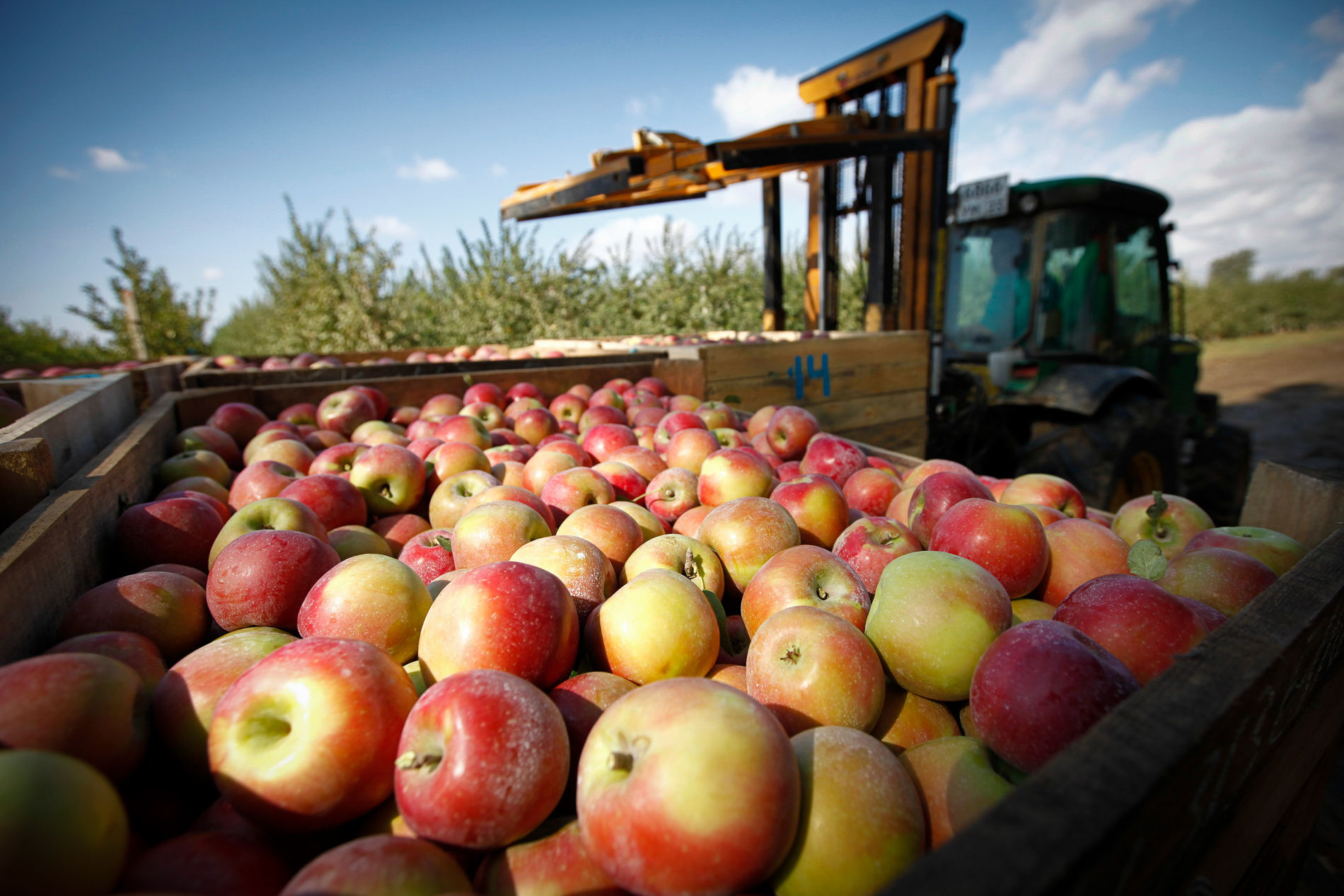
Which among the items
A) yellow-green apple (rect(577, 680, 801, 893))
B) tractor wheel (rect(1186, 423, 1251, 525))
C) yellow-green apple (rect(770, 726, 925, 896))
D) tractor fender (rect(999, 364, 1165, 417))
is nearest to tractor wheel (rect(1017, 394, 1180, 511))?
tractor fender (rect(999, 364, 1165, 417))

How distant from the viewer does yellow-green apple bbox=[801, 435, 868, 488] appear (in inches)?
106

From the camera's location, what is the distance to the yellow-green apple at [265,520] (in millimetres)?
1786

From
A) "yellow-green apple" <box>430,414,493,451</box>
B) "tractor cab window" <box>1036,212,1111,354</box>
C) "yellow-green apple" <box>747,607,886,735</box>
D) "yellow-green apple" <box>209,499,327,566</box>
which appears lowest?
"yellow-green apple" <box>747,607,886,735</box>

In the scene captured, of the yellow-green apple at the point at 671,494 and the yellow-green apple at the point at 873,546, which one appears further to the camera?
the yellow-green apple at the point at 671,494

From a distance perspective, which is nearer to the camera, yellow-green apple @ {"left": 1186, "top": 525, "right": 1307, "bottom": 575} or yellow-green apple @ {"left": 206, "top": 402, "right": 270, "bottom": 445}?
yellow-green apple @ {"left": 1186, "top": 525, "right": 1307, "bottom": 575}

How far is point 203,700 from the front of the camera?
44.8 inches

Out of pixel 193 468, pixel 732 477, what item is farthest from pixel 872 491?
pixel 193 468

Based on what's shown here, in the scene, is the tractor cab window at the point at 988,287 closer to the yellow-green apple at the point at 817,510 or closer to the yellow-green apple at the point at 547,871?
the yellow-green apple at the point at 817,510

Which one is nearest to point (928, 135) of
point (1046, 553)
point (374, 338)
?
point (1046, 553)

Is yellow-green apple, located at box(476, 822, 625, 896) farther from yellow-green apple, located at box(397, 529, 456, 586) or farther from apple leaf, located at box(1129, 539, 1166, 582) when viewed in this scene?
apple leaf, located at box(1129, 539, 1166, 582)

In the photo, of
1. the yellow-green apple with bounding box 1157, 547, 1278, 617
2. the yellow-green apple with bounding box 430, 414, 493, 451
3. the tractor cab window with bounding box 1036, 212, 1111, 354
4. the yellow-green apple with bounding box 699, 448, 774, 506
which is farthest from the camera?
the tractor cab window with bounding box 1036, 212, 1111, 354

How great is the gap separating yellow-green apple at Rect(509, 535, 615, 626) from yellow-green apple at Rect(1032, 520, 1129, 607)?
1270 millimetres

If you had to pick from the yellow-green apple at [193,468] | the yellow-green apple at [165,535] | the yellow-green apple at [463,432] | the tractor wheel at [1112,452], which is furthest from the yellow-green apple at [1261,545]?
the tractor wheel at [1112,452]

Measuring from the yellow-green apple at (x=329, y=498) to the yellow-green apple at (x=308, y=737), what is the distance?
1058mm
